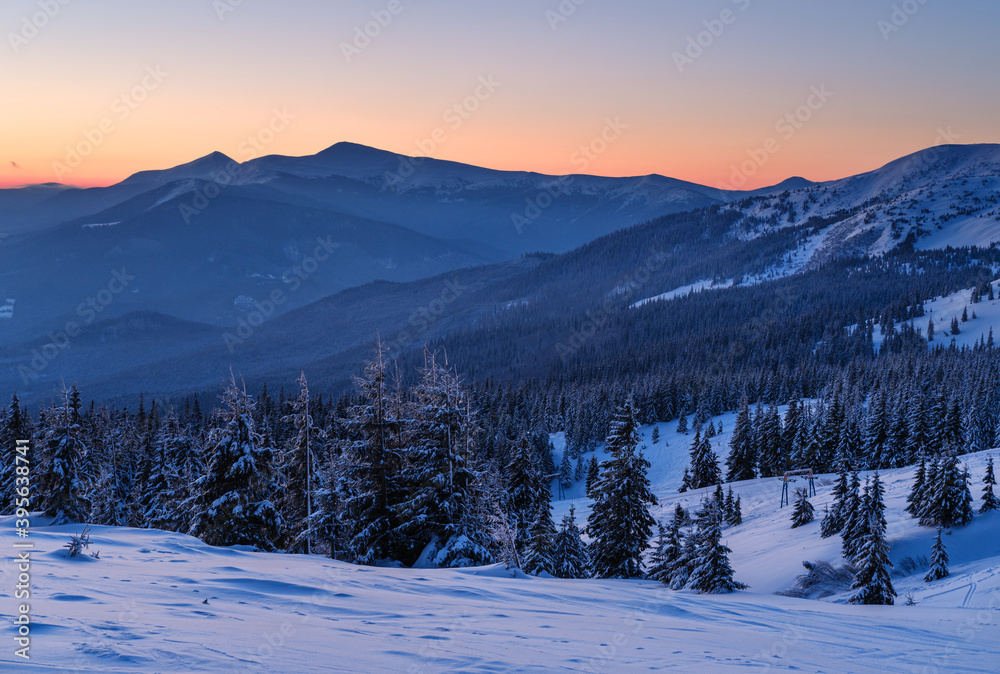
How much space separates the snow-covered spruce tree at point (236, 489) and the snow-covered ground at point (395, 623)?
6574 millimetres

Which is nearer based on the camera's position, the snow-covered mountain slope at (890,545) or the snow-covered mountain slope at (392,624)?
the snow-covered mountain slope at (392,624)

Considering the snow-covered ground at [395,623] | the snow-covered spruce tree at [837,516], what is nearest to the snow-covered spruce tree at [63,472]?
the snow-covered ground at [395,623]

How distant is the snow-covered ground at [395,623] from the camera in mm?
7879

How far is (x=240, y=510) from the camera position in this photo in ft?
78.8

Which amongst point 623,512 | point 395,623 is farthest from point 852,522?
point 395,623

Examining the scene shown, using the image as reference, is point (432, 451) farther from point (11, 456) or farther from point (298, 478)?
point (11, 456)

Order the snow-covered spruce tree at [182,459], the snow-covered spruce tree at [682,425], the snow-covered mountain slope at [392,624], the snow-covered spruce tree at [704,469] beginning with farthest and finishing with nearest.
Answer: the snow-covered spruce tree at [682,425]
the snow-covered spruce tree at [704,469]
the snow-covered spruce tree at [182,459]
the snow-covered mountain slope at [392,624]

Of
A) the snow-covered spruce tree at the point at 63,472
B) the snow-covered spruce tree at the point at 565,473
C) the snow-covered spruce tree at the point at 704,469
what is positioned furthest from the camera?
the snow-covered spruce tree at the point at 565,473

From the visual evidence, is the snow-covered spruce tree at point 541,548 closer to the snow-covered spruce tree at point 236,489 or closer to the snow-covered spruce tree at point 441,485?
the snow-covered spruce tree at point 441,485

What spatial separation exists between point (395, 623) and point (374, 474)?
1408 cm

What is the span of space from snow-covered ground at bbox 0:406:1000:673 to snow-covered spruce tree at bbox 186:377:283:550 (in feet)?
21.6

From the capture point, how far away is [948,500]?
118 ft

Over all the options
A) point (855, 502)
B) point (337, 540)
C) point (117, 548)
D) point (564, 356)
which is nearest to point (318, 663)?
point (117, 548)

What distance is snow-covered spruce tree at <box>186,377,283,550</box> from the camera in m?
24.0
